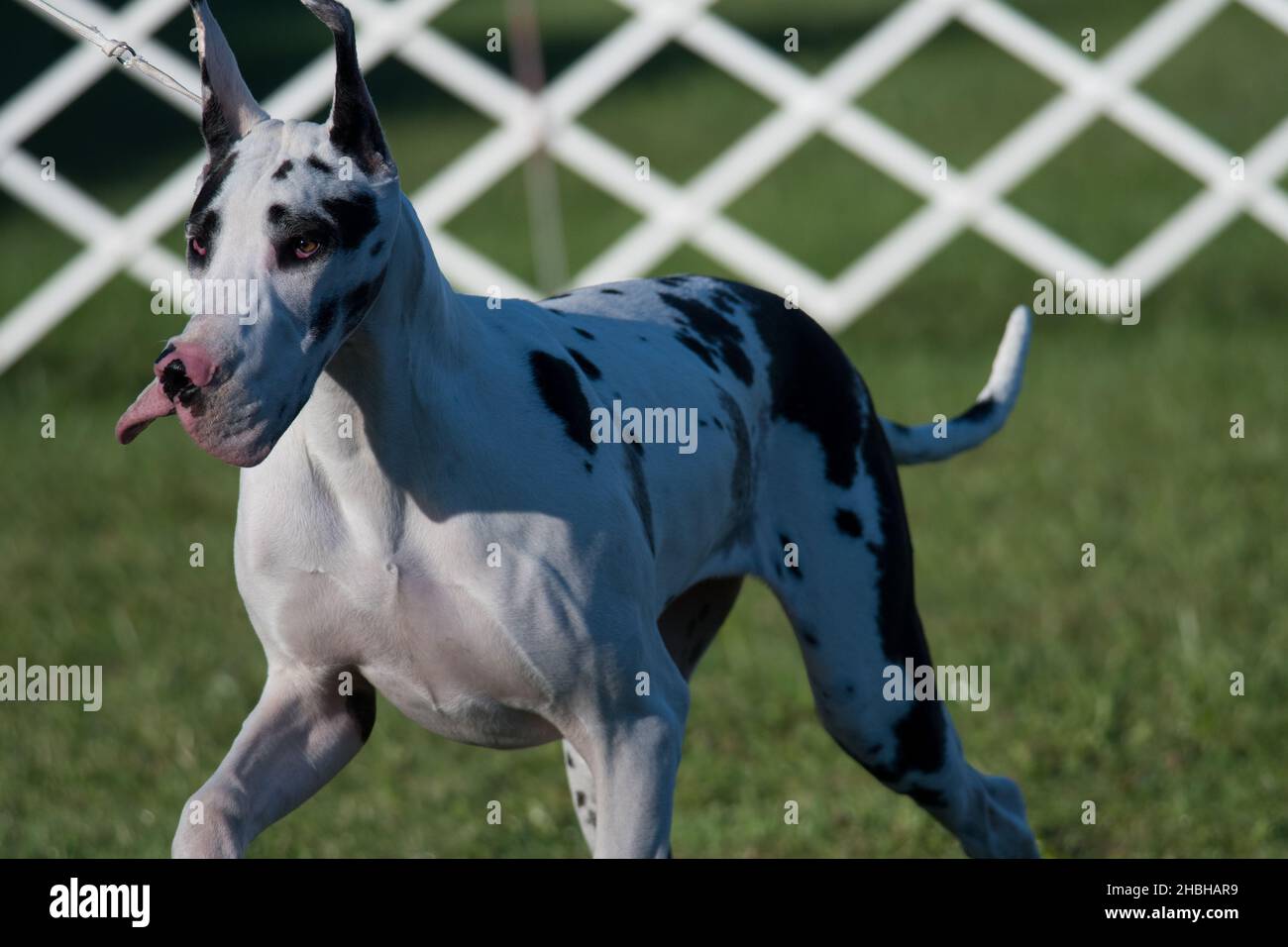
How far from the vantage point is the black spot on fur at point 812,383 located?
13.4 feet

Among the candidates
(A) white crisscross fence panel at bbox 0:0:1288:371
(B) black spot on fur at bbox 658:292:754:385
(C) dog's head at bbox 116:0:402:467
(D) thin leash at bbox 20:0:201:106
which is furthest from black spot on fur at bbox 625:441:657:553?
(A) white crisscross fence panel at bbox 0:0:1288:371

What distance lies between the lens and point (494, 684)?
11.1 feet

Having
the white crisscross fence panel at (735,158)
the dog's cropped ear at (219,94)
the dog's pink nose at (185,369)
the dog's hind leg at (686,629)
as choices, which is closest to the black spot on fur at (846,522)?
the dog's hind leg at (686,629)

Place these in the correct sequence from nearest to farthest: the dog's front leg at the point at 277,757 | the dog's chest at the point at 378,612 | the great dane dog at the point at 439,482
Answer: the great dane dog at the point at 439,482
the dog's chest at the point at 378,612
the dog's front leg at the point at 277,757

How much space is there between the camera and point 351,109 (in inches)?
118

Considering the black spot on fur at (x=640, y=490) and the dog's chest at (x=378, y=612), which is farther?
the black spot on fur at (x=640, y=490)

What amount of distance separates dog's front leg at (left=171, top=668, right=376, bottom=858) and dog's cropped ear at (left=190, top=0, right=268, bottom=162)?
101cm

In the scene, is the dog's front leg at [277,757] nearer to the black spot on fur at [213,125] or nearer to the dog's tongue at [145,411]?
the dog's tongue at [145,411]

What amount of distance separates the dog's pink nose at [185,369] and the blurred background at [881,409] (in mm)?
2464

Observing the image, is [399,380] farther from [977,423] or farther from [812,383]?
[977,423]

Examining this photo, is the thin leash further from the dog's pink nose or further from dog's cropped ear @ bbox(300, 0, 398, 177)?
the dog's pink nose
